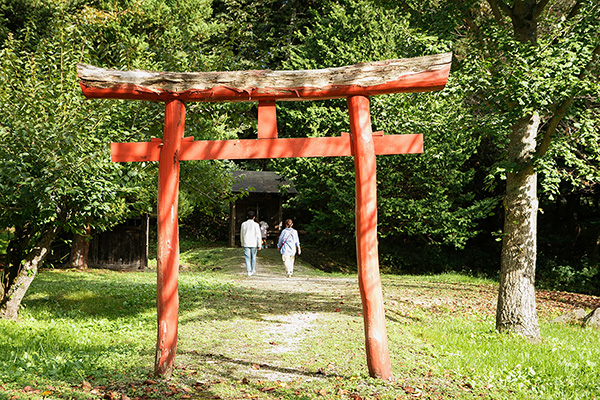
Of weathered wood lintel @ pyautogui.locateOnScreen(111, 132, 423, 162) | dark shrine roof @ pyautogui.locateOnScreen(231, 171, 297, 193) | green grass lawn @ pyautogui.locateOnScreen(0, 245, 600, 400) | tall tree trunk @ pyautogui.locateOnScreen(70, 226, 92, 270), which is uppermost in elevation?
dark shrine roof @ pyautogui.locateOnScreen(231, 171, 297, 193)

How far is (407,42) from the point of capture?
343 inches

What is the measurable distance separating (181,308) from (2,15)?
548 inches

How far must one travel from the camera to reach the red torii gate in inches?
215

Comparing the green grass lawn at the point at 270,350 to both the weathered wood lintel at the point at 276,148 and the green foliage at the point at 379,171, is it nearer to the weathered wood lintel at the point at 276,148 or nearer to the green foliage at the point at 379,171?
the weathered wood lintel at the point at 276,148

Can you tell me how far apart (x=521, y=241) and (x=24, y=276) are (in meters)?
8.80

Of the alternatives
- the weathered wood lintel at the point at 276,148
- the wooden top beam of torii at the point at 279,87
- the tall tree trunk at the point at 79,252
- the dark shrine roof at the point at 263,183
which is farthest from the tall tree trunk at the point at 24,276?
the dark shrine roof at the point at 263,183

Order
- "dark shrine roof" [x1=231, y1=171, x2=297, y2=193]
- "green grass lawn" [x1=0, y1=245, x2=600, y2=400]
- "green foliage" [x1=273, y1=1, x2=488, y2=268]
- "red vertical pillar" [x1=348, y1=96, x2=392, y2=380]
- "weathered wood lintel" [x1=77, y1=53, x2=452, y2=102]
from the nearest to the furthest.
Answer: "green grass lawn" [x1=0, y1=245, x2=600, y2=400] → "red vertical pillar" [x1=348, y1=96, x2=392, y2=380] → "weathered wood lintel" [x1=77, y1=53, x2=452, y2=102] → "green foliage" [x1=273, y1=1, x2=488, y2=268] → "dark shrine roof" [x1=231, y1=171, x2=297, y2=193]

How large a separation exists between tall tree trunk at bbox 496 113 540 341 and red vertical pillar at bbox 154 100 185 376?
5776 mm

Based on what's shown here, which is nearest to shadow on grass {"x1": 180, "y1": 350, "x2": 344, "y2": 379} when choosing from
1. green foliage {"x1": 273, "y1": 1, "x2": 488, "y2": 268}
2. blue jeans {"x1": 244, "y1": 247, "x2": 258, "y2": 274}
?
blue jeans {"x1": 244, "y1": 247, "x2": 258, "y2": 274}

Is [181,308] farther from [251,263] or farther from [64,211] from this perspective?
[251,263]

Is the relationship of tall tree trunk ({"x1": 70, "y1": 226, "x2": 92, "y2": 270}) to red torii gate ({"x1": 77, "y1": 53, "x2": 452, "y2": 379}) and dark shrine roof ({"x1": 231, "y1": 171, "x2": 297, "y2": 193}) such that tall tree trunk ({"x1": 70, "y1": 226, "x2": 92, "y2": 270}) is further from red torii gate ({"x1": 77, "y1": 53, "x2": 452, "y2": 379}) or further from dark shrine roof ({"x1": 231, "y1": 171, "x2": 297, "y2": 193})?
red torii gate ({"x1": 77, "y1": 53, "x2": 452, "y2": 379})

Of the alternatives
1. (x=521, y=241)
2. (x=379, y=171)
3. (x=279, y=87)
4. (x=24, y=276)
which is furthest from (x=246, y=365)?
(x=379, y=171)

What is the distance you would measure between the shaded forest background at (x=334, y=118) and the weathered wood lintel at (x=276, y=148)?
2.21 metres

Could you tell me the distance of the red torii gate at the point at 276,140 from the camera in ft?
17.9
